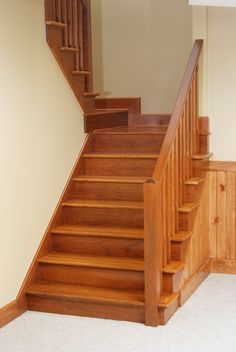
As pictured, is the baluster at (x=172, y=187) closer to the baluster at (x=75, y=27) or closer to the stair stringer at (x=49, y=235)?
the stair stringer at (x=49, y=235)

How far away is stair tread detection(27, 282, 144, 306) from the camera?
418 centimetres

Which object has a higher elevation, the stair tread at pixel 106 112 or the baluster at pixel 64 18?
the baluster at pixel 64 18

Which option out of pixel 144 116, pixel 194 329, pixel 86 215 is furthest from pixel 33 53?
pixel 194 329

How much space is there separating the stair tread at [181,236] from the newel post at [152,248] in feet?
1.12

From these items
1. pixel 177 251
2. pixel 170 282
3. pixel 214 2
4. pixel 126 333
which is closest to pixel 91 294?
pixel 126 333

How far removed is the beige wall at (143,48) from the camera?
6.56m

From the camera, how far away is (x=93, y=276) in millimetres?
4465

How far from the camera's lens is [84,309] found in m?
4.27

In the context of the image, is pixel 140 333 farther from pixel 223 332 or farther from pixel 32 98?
pixel 32 98

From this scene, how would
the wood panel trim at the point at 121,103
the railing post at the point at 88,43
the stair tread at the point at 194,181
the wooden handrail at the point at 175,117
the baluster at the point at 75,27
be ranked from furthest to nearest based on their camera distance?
1. the wood panel trim at the point at 121,103
2. the railing post at the point at 88,43
3. the baluster at the point at 75,27
4. the stair tread at the point at 194,181
5. the wooden handrail at the point at 175,117

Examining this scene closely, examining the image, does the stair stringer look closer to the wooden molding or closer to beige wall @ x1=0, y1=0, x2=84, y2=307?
beige wall @ x1=0, y1=0, x2=84, y2=307

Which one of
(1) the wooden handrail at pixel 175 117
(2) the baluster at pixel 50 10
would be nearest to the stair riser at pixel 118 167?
(1) the wooden handrail at pixel 175 117

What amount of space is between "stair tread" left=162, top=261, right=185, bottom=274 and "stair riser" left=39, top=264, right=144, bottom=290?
195mm

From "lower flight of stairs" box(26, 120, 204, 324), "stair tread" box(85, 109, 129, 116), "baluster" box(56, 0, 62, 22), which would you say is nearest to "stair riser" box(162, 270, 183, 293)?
"lower flight of stairs" box(26, 120, 204, 324)
